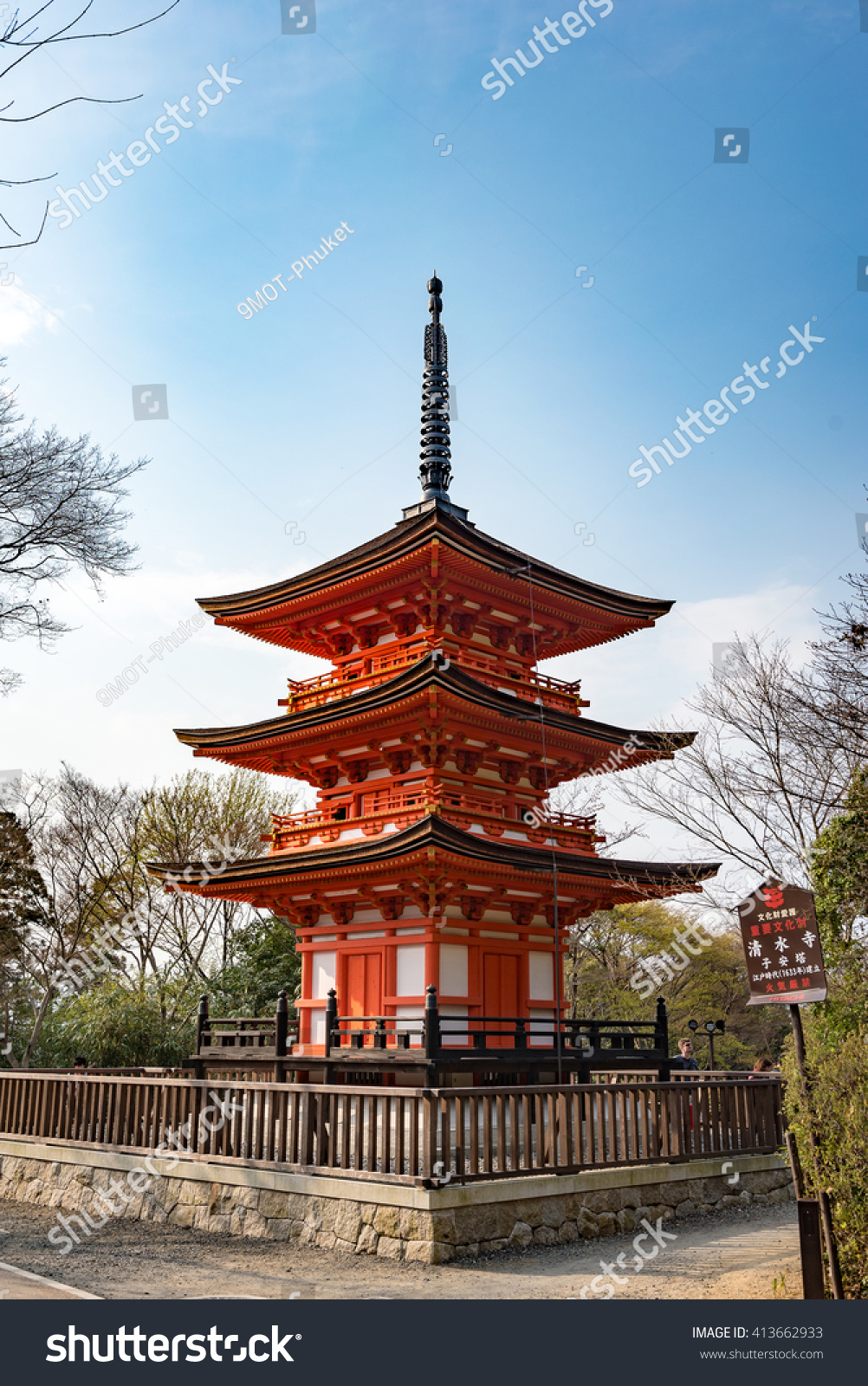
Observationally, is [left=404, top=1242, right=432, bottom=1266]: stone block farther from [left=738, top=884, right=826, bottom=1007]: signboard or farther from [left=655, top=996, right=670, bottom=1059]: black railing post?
[left=655, top=996, right=670, bottom=1059]: black railing post

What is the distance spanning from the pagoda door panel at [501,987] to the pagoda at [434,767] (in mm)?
33

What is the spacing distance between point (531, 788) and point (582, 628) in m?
3.67

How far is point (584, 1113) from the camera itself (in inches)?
451

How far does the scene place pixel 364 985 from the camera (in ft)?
59.2

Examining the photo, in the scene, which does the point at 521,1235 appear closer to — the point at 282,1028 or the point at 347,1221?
the point at 347,1221

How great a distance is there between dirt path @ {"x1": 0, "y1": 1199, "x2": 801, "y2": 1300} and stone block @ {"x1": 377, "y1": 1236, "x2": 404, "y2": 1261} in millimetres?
75

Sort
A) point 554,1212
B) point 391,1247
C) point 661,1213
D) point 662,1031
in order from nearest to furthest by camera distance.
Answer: point 391,1247 → point 554,1212 → point 661,1213 → point 662,1031

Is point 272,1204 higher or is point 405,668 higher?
point 405,668

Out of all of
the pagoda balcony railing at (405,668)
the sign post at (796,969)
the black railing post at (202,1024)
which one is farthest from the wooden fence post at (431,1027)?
the pagoda balcony railing at (405,668)

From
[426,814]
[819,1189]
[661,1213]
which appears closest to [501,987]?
[426,814]

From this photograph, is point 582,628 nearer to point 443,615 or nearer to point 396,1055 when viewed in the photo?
point 443,615

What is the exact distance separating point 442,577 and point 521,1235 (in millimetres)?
11278
